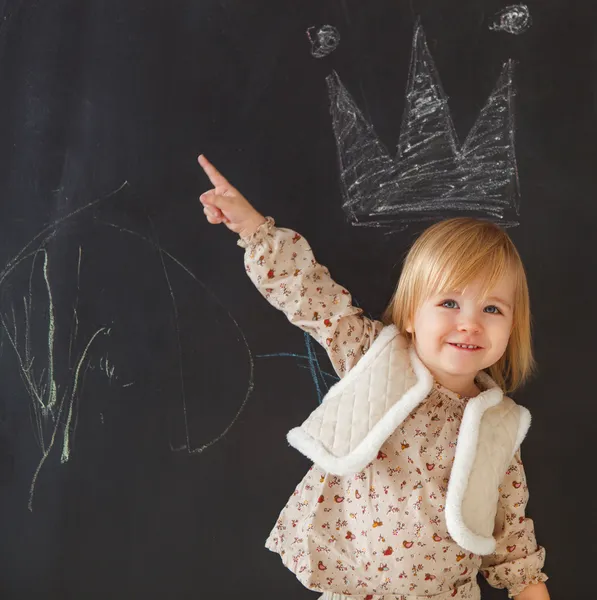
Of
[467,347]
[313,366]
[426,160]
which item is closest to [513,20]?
[426,160]

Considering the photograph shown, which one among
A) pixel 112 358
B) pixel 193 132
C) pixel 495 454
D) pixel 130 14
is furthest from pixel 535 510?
pixel 130 14

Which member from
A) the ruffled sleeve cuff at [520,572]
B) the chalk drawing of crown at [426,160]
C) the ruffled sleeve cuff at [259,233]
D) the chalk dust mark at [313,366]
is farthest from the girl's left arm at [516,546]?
the ruffled sleeve cuff at [259,233]

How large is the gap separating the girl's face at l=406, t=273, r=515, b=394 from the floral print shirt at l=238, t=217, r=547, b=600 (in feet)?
0.29

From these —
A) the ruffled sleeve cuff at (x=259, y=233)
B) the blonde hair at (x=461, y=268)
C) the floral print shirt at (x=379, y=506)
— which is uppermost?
the ruffled sleeve cuff at (x=259, y=233)

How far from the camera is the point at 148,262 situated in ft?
4.48

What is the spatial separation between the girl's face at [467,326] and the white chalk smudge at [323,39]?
55 centimetres

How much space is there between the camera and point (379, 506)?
116 cm

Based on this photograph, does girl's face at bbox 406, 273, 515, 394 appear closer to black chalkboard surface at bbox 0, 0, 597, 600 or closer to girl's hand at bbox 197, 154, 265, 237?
black chalkboard surface at bbox 0, 0, 597, 600

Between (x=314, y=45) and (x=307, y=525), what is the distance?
0.92 metres

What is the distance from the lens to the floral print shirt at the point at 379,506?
115 centimetres

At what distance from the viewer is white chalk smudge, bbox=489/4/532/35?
4.42 ft

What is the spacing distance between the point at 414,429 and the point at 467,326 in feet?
0.68

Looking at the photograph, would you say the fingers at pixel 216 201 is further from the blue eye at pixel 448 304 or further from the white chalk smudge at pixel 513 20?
the white chalk smudge at pixel 513 20

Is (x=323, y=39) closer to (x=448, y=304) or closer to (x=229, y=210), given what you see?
(x=229, y=210)
